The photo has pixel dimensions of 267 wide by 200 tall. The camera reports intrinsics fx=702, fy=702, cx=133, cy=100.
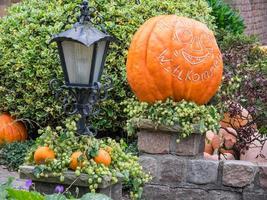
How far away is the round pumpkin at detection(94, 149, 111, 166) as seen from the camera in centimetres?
398

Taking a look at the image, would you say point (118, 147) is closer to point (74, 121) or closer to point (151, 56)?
point (74, 121)

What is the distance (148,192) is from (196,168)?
1.41ft

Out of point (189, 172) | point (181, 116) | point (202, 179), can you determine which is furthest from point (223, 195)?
point (181, 116)

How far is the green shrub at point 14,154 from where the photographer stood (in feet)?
20.8

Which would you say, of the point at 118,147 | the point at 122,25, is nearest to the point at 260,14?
the point at 122,25

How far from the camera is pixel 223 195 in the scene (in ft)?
17.9

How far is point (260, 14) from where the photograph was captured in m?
17.0

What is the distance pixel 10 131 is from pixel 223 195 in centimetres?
240

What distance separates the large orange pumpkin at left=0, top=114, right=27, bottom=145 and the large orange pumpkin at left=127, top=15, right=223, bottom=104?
1862 mm

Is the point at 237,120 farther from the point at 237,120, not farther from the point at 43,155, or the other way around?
the point at 43,155

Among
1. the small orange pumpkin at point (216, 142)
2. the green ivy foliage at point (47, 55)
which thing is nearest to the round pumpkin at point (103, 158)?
the small orange pumpkin at point (216, 142)

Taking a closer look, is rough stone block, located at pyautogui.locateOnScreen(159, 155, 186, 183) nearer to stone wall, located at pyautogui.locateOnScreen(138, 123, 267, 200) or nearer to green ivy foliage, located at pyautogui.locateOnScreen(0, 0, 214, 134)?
stone wall, located at pyautogui.locateOnScreen(138, 123, 267, 200)

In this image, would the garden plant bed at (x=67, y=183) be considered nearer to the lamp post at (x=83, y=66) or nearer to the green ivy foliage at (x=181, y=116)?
the lamp post at (x=83, y=66)

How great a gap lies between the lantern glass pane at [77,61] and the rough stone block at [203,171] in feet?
5.44
